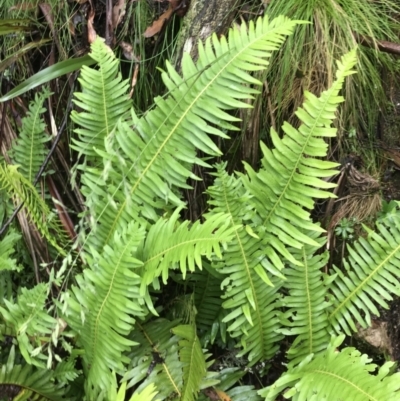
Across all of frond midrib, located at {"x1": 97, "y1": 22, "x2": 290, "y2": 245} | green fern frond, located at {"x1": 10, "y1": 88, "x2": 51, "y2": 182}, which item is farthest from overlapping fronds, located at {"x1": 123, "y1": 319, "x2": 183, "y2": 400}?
green fern frond, located at {"x1": 10, "y1": 88, "x2": 51, "y2": 182}

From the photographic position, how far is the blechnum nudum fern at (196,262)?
4.21 feet

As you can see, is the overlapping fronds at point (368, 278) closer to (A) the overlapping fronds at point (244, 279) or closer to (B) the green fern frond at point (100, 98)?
(A) the overlapping fronds at point (244, 279)

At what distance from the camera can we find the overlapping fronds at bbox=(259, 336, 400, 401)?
47.8 inches

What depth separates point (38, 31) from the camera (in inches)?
73.3

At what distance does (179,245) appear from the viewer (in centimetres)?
123

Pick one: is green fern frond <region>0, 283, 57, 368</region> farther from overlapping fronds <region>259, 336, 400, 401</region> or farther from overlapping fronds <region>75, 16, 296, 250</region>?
overlapping fronds <region>259, 336, 400, 401</region>

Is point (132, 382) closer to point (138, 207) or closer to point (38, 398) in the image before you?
point (38, 398)

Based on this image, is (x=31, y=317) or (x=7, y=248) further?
(x=7, y=248)

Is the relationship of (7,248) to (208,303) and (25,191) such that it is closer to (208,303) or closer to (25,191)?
(25,191)

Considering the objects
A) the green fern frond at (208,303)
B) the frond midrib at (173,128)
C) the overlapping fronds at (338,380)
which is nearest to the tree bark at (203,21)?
the frond midrib at (173,128)

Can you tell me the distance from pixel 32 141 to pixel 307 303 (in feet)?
3.80

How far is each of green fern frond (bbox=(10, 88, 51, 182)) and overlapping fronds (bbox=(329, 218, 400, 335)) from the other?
116cm

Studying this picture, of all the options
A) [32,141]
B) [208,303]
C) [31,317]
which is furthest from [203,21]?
[31,317]

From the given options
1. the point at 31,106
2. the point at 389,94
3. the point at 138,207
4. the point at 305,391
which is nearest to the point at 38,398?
the point at 138,207
